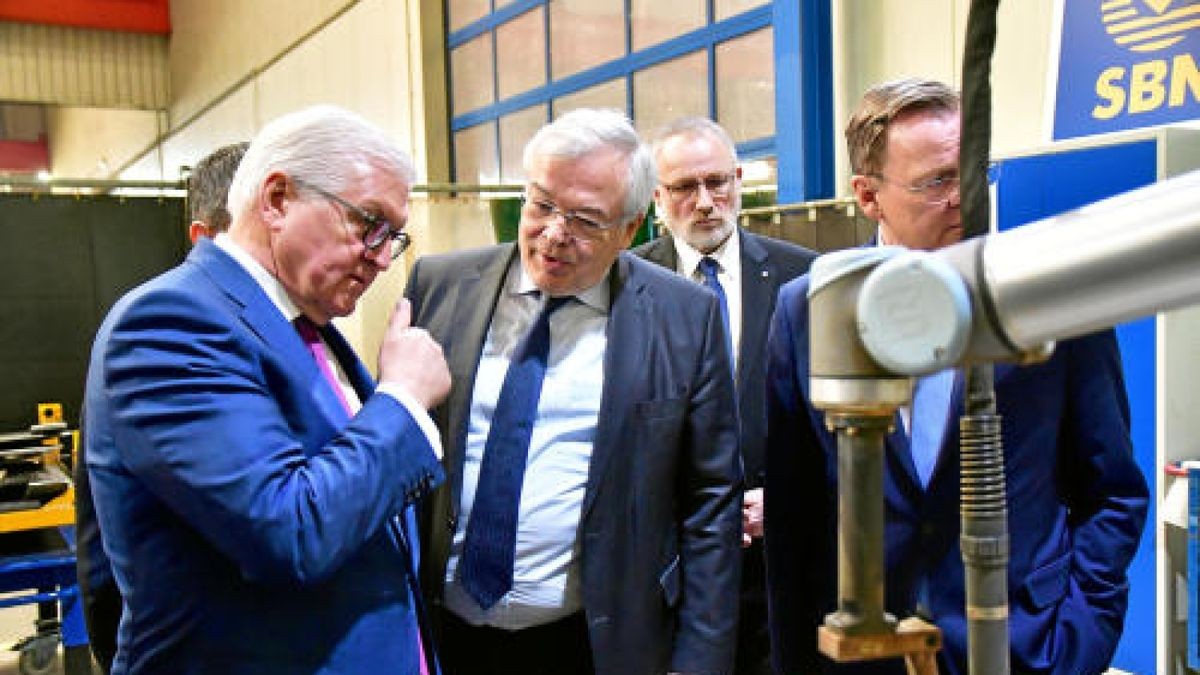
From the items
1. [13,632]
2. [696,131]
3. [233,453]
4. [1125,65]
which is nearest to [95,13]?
[13,632]

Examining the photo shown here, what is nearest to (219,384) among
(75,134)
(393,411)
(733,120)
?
(393,411)

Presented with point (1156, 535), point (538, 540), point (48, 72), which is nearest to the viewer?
point (538, 540)

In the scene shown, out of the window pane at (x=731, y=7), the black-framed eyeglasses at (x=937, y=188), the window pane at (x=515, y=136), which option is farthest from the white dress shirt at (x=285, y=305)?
the window pane at (x=515, y=136)

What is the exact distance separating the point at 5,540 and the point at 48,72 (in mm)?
10275

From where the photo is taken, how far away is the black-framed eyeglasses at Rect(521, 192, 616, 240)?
59.6 inches

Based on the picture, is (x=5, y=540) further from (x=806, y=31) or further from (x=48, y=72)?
(x=48, y=72)

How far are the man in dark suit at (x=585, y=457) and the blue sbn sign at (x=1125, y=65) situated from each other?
1.76 m

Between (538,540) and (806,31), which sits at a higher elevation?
(806,31)

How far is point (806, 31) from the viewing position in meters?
3.84

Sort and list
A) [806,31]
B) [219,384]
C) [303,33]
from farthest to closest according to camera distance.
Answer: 1. [303,33]
2. [806,31]
3. [219,384]

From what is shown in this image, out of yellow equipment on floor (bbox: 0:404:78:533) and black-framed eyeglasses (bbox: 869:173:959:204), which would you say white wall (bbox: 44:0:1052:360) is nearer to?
black-framed eyeglasses (bbox: 869:173:959:204)

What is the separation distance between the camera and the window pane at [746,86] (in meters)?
4.42


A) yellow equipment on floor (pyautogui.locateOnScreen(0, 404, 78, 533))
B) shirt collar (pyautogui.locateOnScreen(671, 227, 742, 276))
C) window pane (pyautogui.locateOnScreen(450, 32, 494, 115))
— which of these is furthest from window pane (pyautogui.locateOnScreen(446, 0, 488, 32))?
shirt collar (pyautogui.locateOnScreen(671, 227, 742, 276))

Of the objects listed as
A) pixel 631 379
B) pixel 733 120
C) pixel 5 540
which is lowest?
pixel 5 540
